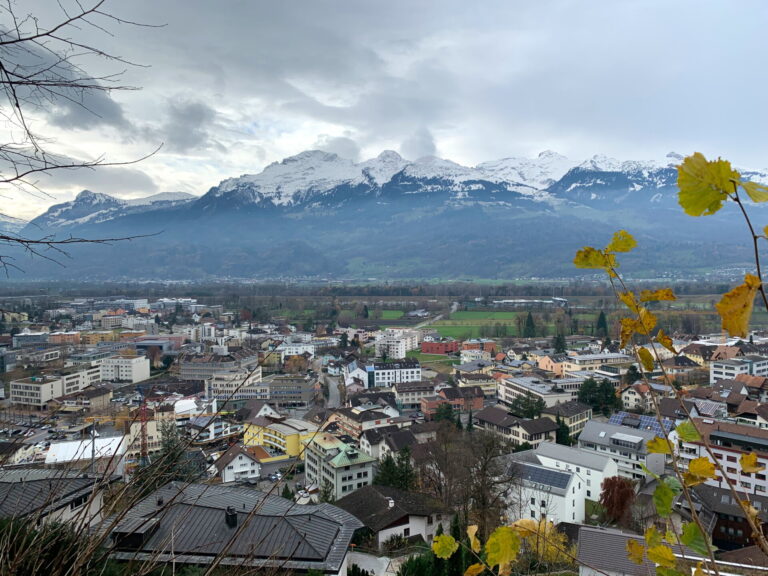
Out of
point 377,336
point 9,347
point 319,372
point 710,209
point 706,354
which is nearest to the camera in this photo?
point 710,209

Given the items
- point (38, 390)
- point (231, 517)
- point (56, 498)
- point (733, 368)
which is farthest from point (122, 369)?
point (733, 368)

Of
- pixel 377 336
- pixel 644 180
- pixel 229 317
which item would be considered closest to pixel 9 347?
pixel 229 317

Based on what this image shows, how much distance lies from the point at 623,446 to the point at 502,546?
11.6 m

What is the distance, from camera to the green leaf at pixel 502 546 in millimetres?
648

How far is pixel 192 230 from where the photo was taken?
12888 centimetres

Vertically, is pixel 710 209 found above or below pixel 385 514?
above

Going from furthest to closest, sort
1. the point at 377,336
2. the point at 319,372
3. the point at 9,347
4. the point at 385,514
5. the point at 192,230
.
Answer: the point at 192,230 < the point at 377,336 < the point at 9,347 < the point at 319,372 < the point at 385,514

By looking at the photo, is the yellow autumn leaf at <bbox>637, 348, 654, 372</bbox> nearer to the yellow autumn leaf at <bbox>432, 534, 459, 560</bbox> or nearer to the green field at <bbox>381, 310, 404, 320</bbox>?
the yellow autumn leaf at <bbox>432, 534, 459, 560</bbox>

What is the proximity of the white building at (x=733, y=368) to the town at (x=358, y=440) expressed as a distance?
0.08m

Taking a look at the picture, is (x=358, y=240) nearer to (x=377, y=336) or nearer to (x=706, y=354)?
(x=377, y=336)

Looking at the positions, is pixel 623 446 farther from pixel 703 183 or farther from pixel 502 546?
pixel 703 183

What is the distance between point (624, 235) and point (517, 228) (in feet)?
349

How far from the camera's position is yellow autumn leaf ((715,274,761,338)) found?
1.59 feet

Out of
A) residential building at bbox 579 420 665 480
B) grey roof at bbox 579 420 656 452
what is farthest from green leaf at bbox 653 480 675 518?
grey roof at bbox 579 420 656 452
